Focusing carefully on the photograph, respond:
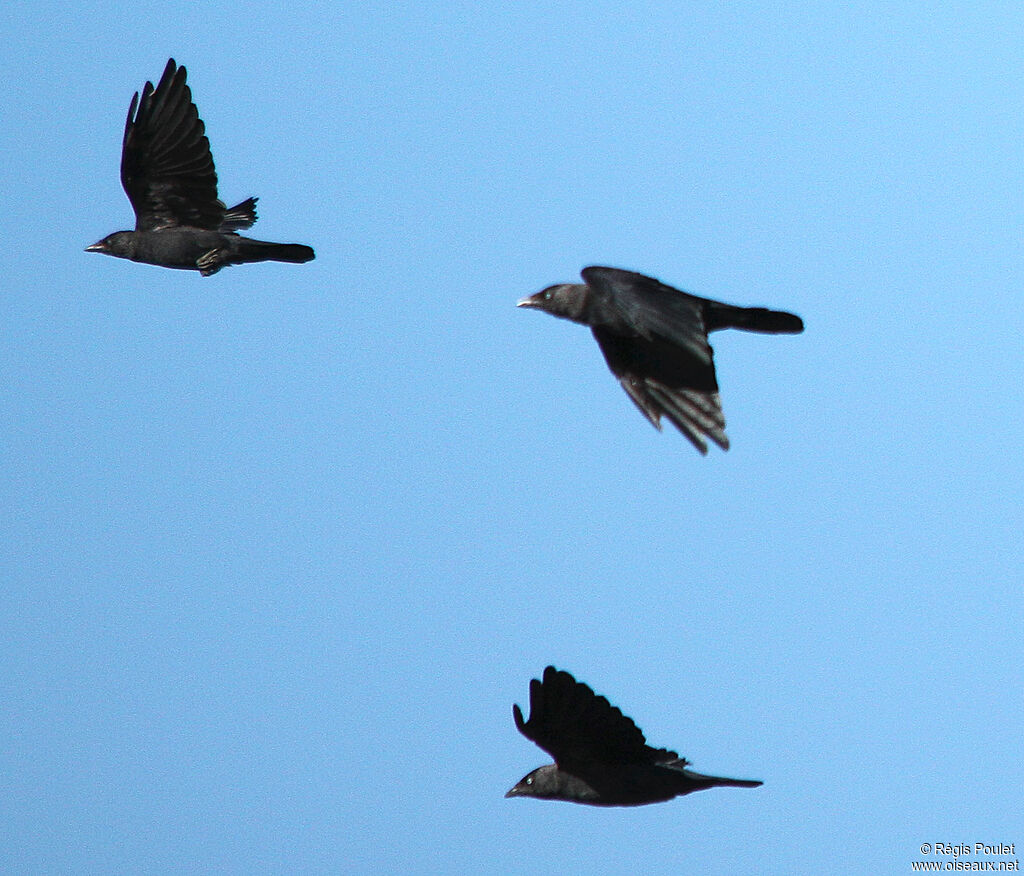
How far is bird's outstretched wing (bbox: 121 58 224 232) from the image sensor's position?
1877 cm

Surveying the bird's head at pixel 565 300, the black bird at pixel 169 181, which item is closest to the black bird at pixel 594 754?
the bird's head at pixel 565 300

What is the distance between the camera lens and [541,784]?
53.8ft

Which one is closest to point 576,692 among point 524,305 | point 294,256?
point 524,305

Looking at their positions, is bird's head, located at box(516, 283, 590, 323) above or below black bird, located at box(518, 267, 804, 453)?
above

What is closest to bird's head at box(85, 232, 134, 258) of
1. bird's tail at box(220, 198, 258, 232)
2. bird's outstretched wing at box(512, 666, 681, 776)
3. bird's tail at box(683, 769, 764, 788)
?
bird's tail at box(220, 198, 258, 232)

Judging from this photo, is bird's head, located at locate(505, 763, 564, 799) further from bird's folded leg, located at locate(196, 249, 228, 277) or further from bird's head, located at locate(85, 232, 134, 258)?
bird's head, located at locate(85, 232, 134, 258)

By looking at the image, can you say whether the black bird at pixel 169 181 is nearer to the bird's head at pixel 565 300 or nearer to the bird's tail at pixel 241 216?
the bird's tail at pixel 241 216

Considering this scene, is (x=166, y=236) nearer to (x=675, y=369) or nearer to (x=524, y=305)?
(x=524, y=305)

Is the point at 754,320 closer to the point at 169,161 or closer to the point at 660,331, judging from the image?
the point at 660,331

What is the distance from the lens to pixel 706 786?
1530cm

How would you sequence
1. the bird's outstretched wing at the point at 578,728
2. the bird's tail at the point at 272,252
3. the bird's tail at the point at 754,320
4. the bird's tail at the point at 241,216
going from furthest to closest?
1. the bird's tail at the point at 241,216
2. the bird's tail at the point at 272,252
3. the bird's outstretched wing at the point at 578,728
4. the bird's tail at the point at 754,320

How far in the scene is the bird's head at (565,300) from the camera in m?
15.0

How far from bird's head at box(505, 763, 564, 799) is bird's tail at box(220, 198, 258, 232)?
7273 millimetres

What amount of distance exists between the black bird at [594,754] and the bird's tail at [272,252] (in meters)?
5.68
